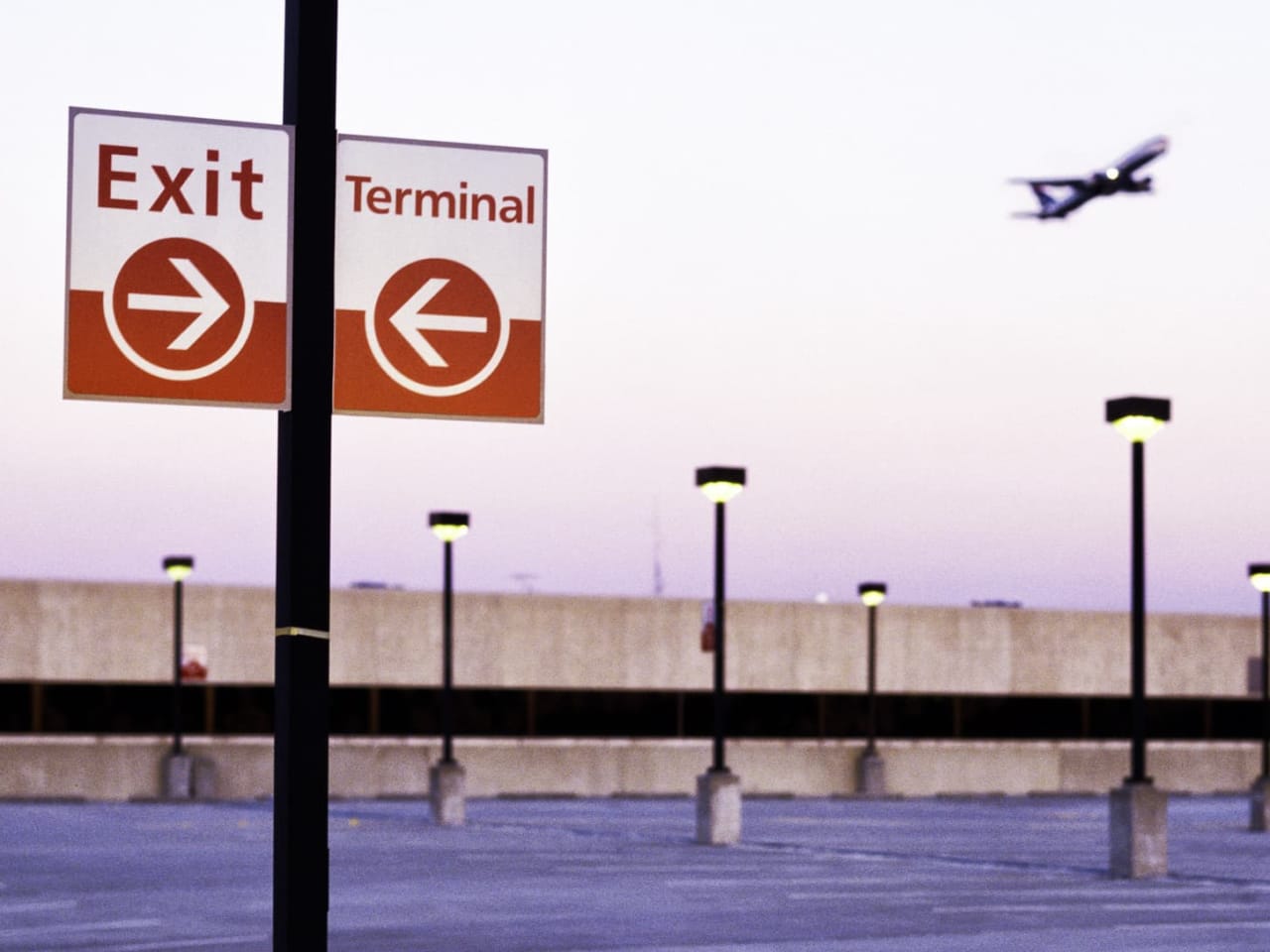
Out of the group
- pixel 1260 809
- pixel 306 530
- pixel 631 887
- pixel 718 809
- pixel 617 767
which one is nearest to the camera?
pixel 306 530

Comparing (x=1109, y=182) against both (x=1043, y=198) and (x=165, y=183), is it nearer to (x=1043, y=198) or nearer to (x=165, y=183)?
(x=1043, y=198)

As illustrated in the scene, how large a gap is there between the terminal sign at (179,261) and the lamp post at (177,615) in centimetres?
3950

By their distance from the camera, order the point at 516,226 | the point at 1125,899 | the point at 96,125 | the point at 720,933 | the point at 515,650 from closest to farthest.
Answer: the point at 96,125, the point at 516,226, the point at 720,933, the point at 1125,899, the point at 515,650

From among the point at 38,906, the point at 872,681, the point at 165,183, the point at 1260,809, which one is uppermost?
the point at 165,183

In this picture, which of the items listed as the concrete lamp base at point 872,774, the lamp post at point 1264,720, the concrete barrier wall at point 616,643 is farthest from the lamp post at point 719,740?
the concrete lamp base at point 872,774

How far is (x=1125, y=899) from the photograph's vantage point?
2327 cm

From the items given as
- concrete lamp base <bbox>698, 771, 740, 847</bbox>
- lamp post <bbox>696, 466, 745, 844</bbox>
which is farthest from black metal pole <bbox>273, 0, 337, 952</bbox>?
concrete lamp base <bbox>698, 771, 740, 847</bbox>

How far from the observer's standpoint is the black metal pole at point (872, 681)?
51281mm

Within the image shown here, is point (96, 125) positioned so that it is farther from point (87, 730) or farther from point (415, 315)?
point (87, 730)

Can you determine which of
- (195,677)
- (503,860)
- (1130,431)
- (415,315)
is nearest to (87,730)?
(195,677)

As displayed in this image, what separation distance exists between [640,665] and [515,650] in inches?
115

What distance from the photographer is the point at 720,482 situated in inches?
1352

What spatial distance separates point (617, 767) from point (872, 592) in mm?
6943

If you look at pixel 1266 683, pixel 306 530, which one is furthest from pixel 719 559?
pixel 306 530
